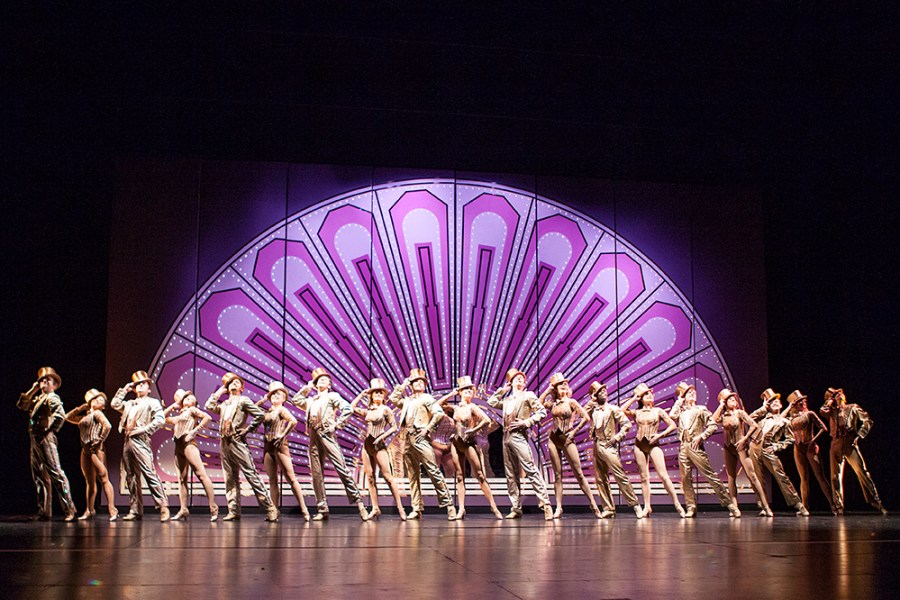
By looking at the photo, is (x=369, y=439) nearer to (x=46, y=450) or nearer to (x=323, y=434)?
(x=323, y=434)

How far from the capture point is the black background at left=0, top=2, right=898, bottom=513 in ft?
43.1

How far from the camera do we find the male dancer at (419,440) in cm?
1161

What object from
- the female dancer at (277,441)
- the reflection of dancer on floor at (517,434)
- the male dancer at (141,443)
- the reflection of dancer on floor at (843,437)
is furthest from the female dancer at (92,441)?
the reflection of dancer on floor at (843,437)

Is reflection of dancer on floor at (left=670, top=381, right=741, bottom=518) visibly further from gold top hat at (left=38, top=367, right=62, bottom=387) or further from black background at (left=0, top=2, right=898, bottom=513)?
gold top hat at (left=38, top=367, right=62, bottom=387)

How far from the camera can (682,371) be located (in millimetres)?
14961

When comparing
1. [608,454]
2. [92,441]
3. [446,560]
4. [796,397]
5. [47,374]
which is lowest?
[446,560]

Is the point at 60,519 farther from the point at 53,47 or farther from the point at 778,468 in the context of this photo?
the point at 778,468

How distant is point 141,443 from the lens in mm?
11438

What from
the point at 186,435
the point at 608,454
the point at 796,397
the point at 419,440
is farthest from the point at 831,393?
the point at 186,435

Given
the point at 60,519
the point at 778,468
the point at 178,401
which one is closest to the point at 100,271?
the point at 178,401

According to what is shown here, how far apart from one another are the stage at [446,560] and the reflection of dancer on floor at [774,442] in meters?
2.41

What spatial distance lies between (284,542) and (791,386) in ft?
33.0

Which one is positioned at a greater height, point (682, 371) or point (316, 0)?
point (316, 0)

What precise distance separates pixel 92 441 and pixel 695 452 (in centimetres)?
772
